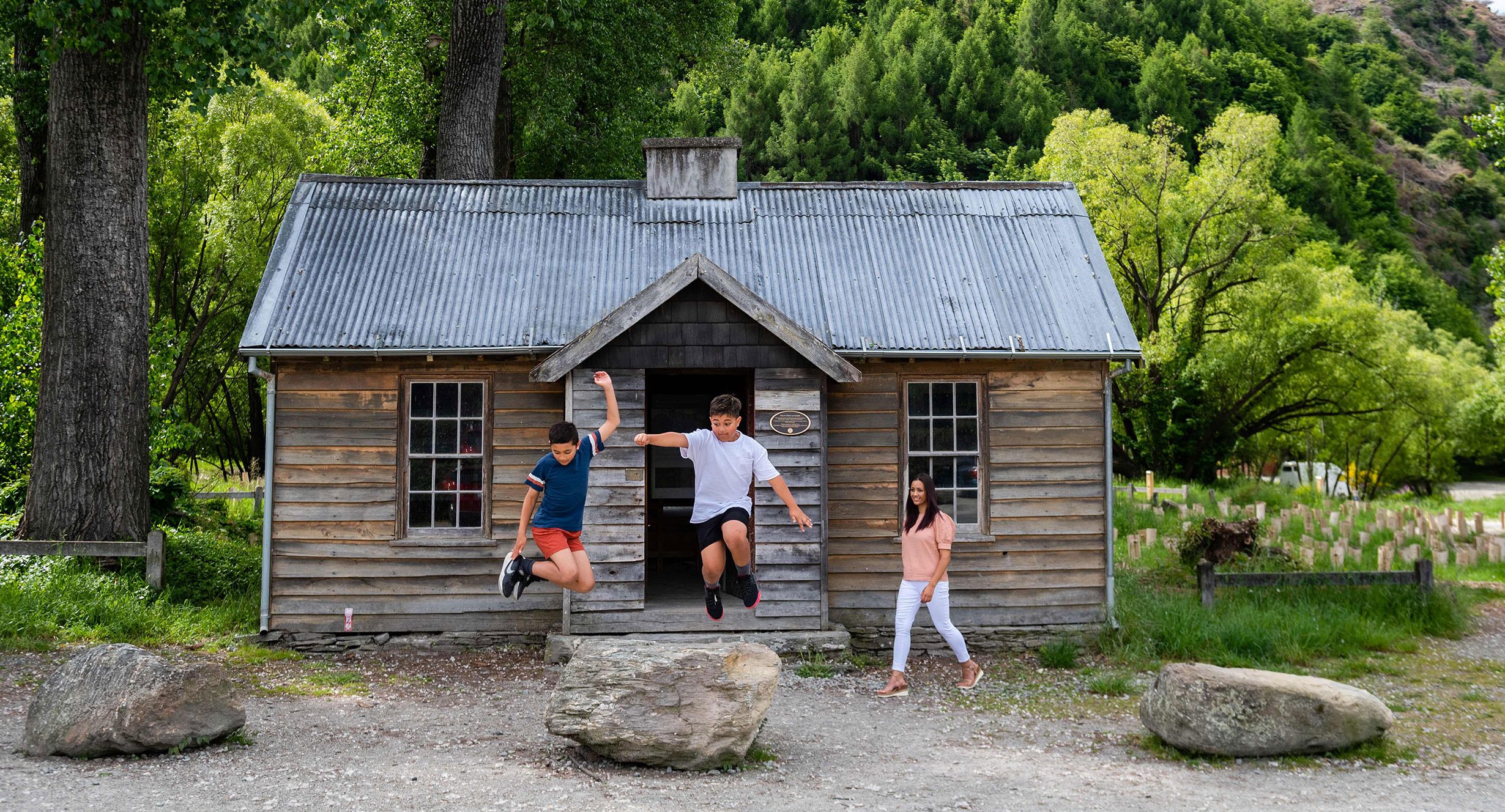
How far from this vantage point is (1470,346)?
61.0m

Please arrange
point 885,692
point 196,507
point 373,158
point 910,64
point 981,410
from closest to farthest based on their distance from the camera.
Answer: point 885,692, point 981,410, point 196,507, point 373,158, point 910,64

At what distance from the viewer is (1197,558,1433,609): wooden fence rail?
1297cm

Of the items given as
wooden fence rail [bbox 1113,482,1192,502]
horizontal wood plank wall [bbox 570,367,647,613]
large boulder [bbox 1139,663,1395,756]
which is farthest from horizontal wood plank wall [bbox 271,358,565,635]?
wooden fence rail [bbox 1113,482,1192,502]

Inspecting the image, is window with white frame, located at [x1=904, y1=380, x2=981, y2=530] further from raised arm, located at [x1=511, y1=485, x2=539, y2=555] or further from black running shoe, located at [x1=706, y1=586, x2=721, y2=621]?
raised arm, located at [x1=511, y1=485, x2=539, y2=555]

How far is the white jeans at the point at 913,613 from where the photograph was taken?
30.8ft

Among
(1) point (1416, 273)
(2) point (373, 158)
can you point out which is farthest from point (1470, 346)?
(2) point (373, 158)

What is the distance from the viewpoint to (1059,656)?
37.6 ft

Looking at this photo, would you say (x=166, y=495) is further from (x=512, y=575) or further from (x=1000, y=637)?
(x=1000, y=637)

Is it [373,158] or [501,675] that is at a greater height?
[373,158]

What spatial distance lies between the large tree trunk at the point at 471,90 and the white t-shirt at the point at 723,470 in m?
11.0

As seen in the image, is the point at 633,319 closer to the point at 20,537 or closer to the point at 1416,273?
the point at 20,537

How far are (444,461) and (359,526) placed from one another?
108cm

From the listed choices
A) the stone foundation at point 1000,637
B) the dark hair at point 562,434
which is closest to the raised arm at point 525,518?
the dark hair at point 562,434

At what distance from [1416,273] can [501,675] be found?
68.2m
